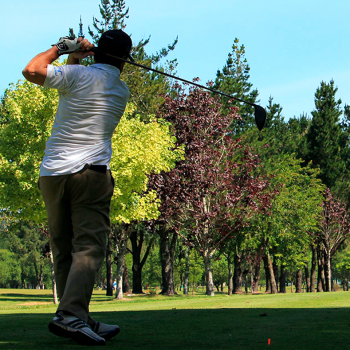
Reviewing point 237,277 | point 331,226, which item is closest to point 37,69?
point 237,277

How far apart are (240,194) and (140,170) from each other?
727cm

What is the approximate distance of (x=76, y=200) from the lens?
4.01m

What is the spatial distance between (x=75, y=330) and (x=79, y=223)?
0.78 metres

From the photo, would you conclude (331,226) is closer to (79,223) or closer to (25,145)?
(25,145)

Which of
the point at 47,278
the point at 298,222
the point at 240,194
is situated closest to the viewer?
the point at 240,194

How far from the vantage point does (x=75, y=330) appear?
12.0 feet

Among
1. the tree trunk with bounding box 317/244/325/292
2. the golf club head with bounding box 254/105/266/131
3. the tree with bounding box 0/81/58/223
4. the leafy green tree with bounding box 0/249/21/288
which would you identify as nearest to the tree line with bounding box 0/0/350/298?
the tree with bounding box 0/81/58/223

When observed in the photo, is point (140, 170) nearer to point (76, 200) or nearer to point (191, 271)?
point (76, 200)

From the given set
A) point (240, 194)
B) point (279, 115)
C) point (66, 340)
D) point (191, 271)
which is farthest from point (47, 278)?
point (66, 340)

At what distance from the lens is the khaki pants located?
392 centimetres

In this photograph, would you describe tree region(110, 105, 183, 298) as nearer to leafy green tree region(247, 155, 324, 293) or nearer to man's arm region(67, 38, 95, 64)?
leafy green tree region(247, 155, 324, 293)

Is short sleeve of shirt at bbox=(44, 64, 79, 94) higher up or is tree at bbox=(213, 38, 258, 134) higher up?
tree at bbox=(213, 38, 258, 134)

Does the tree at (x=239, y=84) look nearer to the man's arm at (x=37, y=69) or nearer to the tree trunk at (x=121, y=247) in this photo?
the tree trunk at (x=121, y=247)

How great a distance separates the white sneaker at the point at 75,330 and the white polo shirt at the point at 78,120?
1045 mm
